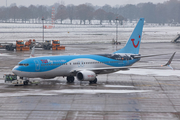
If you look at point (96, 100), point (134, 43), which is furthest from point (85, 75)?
point (134, 43)

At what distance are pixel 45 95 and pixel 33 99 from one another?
1948 mm

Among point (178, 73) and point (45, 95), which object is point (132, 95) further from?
point (178, 73)

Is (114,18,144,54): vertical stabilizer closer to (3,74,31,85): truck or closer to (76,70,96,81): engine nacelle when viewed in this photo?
(76,70,96,81): engine nacelle

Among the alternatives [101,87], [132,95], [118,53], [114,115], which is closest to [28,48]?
[118,53]

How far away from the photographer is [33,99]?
1235 inches

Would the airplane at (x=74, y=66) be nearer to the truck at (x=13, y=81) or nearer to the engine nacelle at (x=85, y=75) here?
the engine nacelle at (x=85, y=75)

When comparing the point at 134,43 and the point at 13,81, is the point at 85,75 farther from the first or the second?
the point at 134,43

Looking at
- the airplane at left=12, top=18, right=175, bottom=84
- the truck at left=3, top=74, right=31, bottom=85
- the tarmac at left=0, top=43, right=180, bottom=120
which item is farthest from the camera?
the truck at left=3, top=74, right=31, bottom=85

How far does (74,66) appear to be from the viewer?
132 ft

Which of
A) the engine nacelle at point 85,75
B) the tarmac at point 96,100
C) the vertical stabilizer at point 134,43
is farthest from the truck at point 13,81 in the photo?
the vertical stabilizer at point 134,43

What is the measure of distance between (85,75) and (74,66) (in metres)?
2.62

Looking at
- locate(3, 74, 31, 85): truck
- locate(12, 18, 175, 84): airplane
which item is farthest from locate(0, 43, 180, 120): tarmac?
locate(12, 18, 175, 84): airplane

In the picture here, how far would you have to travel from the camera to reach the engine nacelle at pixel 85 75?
38141mm

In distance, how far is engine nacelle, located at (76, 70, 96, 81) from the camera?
3814 cm
